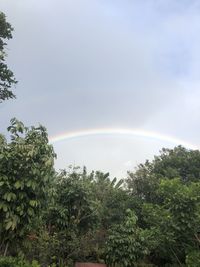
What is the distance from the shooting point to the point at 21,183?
25.4ft

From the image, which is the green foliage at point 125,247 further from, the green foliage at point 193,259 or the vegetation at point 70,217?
the green foliage at point 193,259

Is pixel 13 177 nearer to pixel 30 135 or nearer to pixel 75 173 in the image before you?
pixel 30 135

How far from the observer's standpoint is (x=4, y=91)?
18.3 metres

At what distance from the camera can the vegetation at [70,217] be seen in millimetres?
7801

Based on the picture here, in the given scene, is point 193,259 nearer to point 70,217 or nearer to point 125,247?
point 125,247

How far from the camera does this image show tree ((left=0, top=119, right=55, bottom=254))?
25.2 feet

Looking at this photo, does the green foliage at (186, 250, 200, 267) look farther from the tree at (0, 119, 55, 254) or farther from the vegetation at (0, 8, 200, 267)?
the tree at (0, 119, 55, 254)

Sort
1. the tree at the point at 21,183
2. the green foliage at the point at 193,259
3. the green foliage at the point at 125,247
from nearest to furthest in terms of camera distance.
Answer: the tree at the point at 21,183, the green foliage at the point at 193,259, the green foliage at the point at 125,247

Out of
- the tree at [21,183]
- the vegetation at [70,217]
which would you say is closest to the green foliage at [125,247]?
the vegetation at [70,217]

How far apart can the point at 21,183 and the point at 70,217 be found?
22.2 feet

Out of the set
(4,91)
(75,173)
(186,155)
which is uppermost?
(186,155)

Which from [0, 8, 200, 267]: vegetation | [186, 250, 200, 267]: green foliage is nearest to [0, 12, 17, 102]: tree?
[0, 8, 200, 267]: vegetation

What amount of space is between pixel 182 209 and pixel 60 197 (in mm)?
4286

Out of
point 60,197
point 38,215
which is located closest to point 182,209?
point 60,197
